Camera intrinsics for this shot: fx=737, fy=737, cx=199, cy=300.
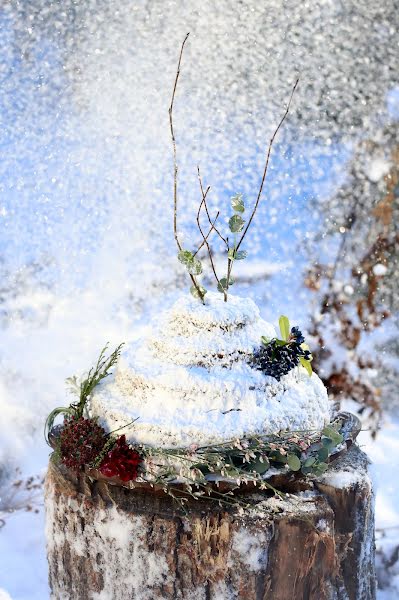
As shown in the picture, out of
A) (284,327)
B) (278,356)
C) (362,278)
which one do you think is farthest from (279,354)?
(362,278)

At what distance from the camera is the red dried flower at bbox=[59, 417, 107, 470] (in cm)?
211

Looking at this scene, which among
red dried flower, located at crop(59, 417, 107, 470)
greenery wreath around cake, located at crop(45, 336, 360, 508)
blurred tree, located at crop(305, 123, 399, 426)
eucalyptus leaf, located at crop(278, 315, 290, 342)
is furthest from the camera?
blurred tree, located at crop(305, 123, 399, 426)

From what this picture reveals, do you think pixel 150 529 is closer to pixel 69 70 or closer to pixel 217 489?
pixel 217 489

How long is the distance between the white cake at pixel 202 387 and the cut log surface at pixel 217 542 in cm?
18

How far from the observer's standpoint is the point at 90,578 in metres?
2.20

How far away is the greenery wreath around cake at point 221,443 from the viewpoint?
2.01 m

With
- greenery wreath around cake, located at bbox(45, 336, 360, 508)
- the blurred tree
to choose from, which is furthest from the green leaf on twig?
the blurred tree

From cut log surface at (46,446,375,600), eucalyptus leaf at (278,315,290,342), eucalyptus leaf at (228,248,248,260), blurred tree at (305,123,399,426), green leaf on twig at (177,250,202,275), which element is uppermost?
blurred tree at (305,123,399,426)

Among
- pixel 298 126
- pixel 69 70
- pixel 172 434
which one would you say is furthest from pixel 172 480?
pixel 69 70

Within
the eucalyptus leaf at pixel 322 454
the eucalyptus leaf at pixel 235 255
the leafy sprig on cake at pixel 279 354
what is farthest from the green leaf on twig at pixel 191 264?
the eucalyptus leaf at pixel 322 454

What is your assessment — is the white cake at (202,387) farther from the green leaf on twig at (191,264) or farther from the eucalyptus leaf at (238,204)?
the eucalyptus leaf at (238,204)

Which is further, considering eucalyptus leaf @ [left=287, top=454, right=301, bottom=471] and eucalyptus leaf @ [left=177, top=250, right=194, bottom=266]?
eucalyptus leaf @ [left=177, top=250, right=194, bottom=266]

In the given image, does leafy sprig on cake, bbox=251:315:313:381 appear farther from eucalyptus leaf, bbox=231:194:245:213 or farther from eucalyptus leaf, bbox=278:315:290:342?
eucalyptus leaf, bbox=231:194:245:213

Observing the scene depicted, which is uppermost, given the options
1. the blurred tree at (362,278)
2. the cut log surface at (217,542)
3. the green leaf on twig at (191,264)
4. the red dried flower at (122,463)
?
the blurred tree at (362,278)
